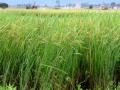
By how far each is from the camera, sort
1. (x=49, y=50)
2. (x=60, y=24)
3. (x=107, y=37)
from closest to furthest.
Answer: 1. (x=49, y=50)
2. (x=107, y=37)
3. (x=60, y=24)

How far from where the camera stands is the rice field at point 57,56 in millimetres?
3383

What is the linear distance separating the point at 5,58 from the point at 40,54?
1.21 feet

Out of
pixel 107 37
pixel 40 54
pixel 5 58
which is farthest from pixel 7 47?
pixel 107 37

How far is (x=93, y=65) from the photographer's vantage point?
3.59 metres

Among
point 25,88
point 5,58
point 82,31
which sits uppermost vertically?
point 82,31

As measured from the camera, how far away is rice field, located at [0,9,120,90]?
338 cm

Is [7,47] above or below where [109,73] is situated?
above

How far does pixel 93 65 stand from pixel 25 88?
0.70 metres

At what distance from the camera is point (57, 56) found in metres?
3.36

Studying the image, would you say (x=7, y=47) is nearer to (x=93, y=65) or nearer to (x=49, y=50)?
(x=49, y=50)

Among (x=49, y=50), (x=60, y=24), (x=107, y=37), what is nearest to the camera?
(x=49, y=50)

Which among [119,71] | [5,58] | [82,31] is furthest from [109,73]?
[5,58]

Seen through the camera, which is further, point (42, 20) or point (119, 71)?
point (42, 20)

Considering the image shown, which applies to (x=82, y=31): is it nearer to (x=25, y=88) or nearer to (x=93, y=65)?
(x=93, y=65)
